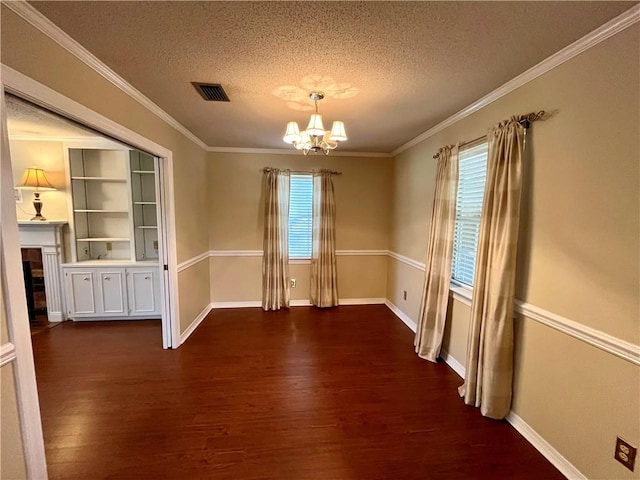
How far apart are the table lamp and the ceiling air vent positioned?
9.14ft

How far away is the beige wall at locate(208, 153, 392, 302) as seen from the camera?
437 cm

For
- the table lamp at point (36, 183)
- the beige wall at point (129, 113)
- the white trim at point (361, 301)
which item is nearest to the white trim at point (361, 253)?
the white trim at point (361, 301)

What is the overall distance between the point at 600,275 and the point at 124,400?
3.37 metres

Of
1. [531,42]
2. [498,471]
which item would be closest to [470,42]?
[531,42]

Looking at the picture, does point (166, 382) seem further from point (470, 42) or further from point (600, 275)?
point (470, 42)

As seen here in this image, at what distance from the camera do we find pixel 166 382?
2559 millimetres

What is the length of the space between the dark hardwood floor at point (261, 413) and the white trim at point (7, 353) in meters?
0.90

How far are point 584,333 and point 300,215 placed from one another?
11.7 ft

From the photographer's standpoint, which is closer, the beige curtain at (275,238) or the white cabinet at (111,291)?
the white cabinet at (111,291)

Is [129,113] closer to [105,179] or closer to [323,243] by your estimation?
[105,179]

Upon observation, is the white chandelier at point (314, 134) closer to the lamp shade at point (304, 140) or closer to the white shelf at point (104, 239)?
the lamp shade at point (304, 140)

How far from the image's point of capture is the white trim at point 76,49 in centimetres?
134

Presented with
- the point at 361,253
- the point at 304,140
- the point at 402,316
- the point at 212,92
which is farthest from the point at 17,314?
the point at 361,253

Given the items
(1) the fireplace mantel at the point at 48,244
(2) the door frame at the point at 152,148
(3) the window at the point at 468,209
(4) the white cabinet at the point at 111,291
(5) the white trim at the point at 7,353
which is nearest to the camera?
(5) the white trim at the point at 7,353
